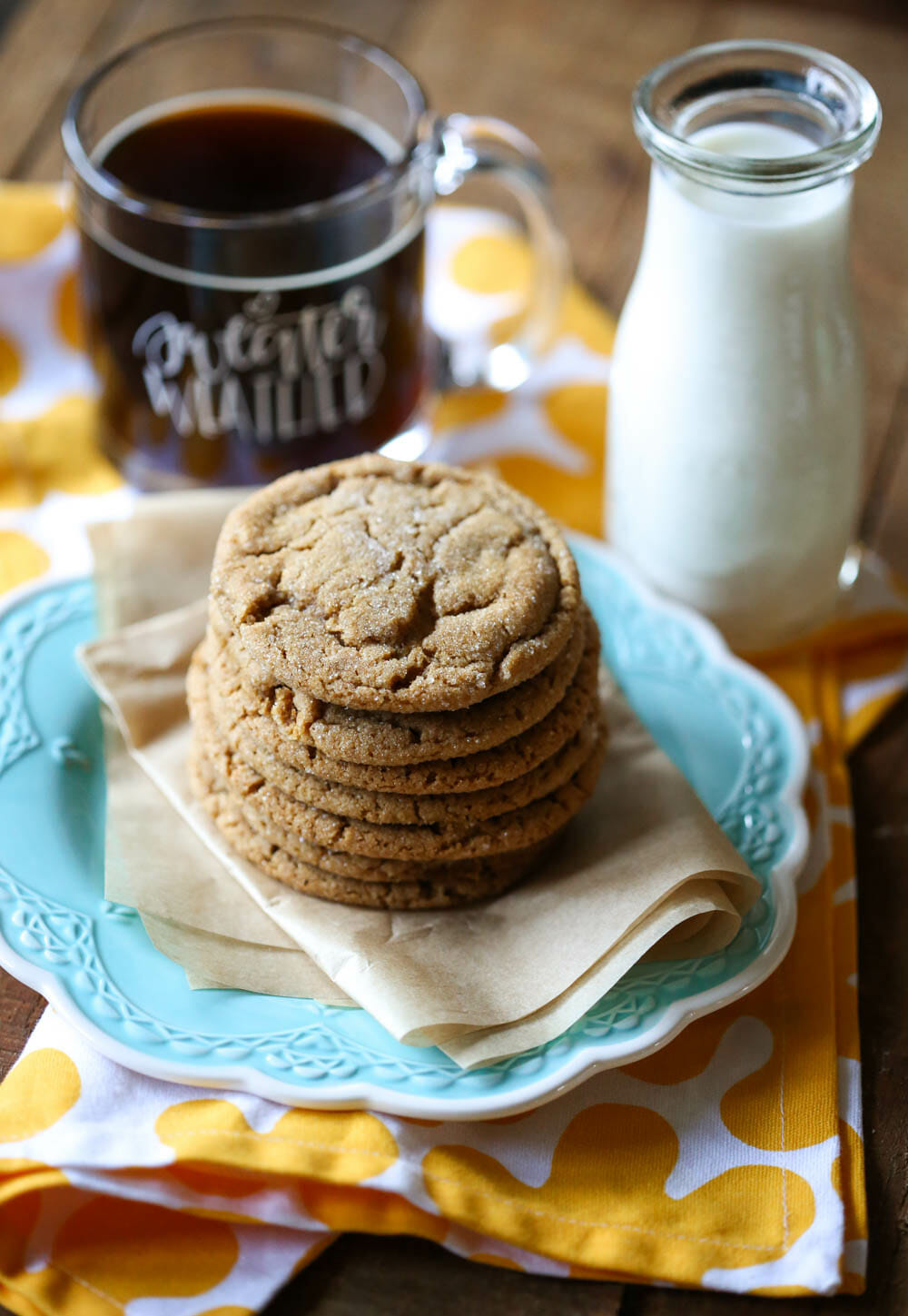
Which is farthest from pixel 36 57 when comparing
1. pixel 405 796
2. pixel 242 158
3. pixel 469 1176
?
pixel 469 1176

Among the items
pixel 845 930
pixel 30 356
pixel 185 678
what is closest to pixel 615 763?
pixel 845 930

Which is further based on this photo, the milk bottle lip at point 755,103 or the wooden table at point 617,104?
the wooden table at point 617,104

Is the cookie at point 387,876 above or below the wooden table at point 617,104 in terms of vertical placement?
below

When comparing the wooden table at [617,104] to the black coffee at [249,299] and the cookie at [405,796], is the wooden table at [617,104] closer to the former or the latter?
the cookie at [405,796]

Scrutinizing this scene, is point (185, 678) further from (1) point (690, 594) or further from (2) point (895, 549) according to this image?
(2) point (895, 549)

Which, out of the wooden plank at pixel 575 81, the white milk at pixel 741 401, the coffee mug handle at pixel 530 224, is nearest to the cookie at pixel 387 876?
the white milk at pixel 741 401

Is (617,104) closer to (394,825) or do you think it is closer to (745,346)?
(745,346)
